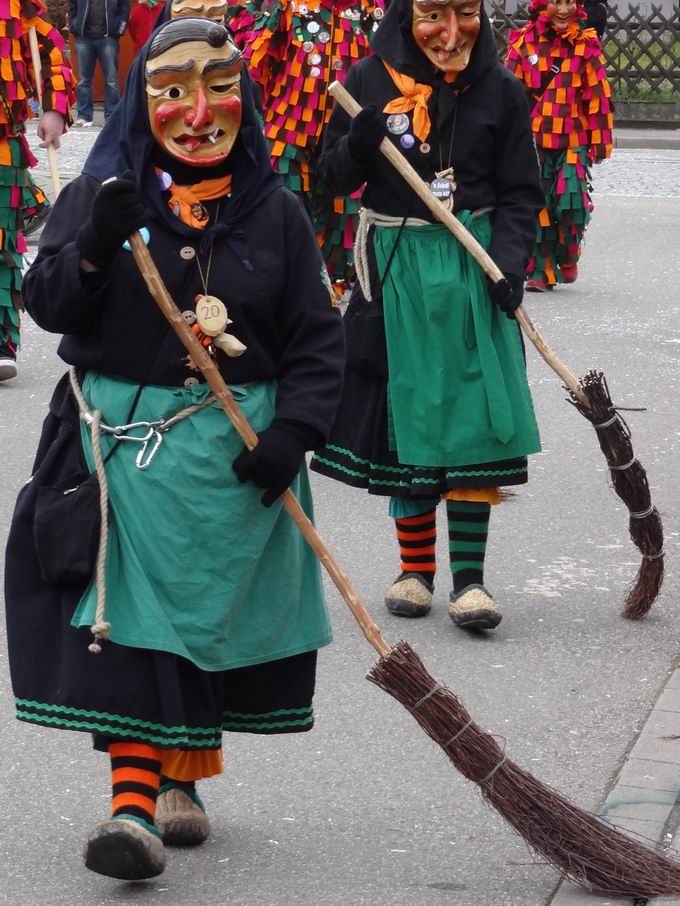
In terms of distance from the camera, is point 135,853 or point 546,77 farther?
point 546,77

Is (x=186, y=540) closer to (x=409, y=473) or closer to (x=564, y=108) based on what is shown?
(x=409, y=473)

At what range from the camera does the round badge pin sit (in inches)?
207

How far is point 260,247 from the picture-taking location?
3688 millimetres

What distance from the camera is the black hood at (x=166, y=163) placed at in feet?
11.9

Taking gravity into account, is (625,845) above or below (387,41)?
below

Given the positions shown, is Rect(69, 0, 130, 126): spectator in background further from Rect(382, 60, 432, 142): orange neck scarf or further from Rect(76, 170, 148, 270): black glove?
Rect(76, 170, 148, 270): black glove

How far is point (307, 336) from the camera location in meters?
3.72

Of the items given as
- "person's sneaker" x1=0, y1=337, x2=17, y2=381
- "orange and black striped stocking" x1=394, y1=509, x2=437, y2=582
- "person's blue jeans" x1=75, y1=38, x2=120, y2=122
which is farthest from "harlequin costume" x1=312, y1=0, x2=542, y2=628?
"person's blue jeans" x1=75, y1=38, x2=120, y2=122

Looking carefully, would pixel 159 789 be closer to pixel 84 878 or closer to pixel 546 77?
pixel 84 878

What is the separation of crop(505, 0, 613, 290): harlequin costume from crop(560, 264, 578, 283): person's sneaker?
153 millimetres

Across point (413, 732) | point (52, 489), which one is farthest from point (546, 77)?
point (52, 489)

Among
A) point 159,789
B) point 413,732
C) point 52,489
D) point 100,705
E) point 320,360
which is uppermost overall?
point 320,360

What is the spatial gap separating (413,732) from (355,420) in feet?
3.76

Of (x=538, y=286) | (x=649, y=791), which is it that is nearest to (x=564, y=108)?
(x=538, y=286)
